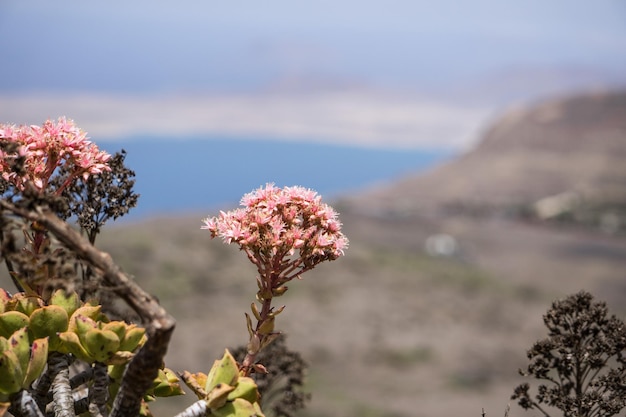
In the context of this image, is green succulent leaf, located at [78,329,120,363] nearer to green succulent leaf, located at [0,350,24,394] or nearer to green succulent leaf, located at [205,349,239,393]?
green succulent leaf, located at [0,350,24,394]

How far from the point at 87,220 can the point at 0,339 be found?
1.03 meters

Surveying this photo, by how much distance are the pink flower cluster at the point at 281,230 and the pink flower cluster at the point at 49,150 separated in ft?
1.88

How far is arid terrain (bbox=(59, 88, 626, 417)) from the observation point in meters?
25.0

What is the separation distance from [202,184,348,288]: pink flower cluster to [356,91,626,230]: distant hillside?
4480 cm

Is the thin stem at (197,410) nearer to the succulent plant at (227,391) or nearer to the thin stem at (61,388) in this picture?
the succulent plant at (227,391)

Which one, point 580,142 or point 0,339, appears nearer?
point 0,339

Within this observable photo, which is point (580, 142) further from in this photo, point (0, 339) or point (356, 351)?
point (0, 339)

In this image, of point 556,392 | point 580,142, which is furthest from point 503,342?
point 580,142

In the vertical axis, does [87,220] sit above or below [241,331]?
below

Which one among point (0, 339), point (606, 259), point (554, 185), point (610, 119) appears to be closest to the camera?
point (0, 339)

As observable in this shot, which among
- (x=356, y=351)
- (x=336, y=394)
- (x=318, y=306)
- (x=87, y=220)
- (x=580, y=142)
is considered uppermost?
(x=580, y=142)

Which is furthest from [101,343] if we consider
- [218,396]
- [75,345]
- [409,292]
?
[409,292]

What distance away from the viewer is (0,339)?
3.08 meters

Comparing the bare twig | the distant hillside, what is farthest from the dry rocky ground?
the bare twig
